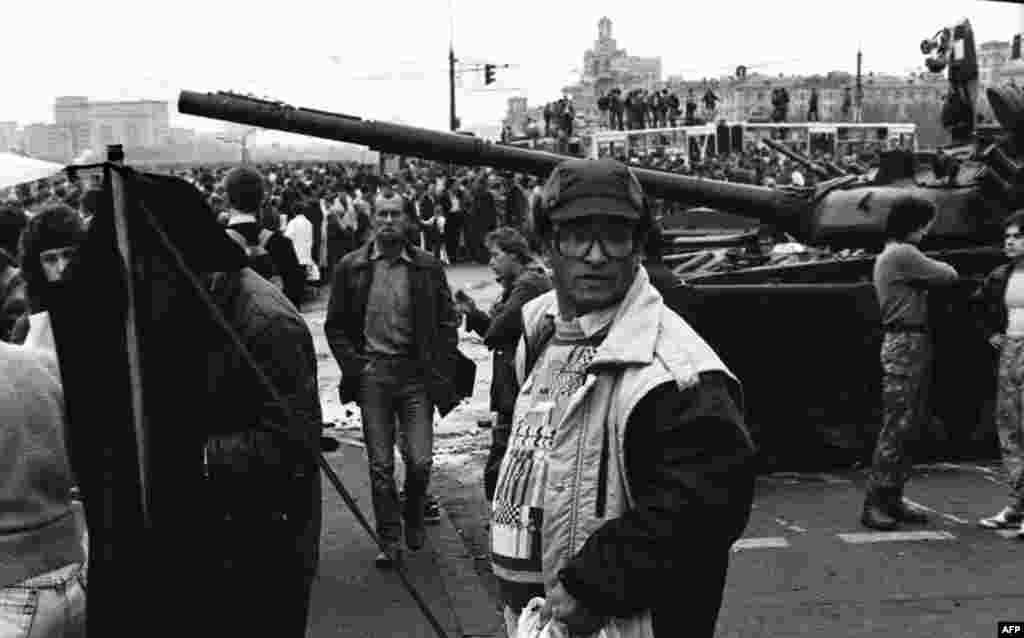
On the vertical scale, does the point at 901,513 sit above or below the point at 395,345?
below

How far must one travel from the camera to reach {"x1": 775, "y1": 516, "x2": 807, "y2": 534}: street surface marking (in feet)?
24.2

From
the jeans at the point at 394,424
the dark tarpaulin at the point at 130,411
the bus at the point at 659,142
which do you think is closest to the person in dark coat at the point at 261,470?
the dark tarpaulin at the point at 130,411

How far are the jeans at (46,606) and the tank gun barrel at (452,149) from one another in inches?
246

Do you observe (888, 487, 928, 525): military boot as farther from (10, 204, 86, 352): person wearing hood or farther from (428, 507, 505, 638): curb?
(10, 204, 86, 352): person wearing hood

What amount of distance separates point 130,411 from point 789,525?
5.15m

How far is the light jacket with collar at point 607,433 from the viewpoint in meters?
2.50

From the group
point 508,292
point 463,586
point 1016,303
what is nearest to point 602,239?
point 463,586

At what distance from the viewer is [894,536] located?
284 inches

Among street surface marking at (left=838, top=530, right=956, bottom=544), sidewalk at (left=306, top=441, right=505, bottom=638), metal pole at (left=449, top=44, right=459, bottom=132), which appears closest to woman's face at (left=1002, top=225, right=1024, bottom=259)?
street surface marking at (left=838, top=530, right=956, bottom=544)

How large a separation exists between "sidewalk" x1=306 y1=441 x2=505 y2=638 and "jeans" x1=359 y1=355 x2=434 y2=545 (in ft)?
0.76

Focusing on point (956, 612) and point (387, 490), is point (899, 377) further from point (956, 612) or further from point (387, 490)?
point (387, 490)

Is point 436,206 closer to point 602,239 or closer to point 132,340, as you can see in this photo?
point 132,340

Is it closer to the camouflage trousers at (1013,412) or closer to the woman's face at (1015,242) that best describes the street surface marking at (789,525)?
the camouflage trousers at (1013,412)

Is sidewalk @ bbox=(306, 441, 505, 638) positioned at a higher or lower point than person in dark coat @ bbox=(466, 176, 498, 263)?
lower
